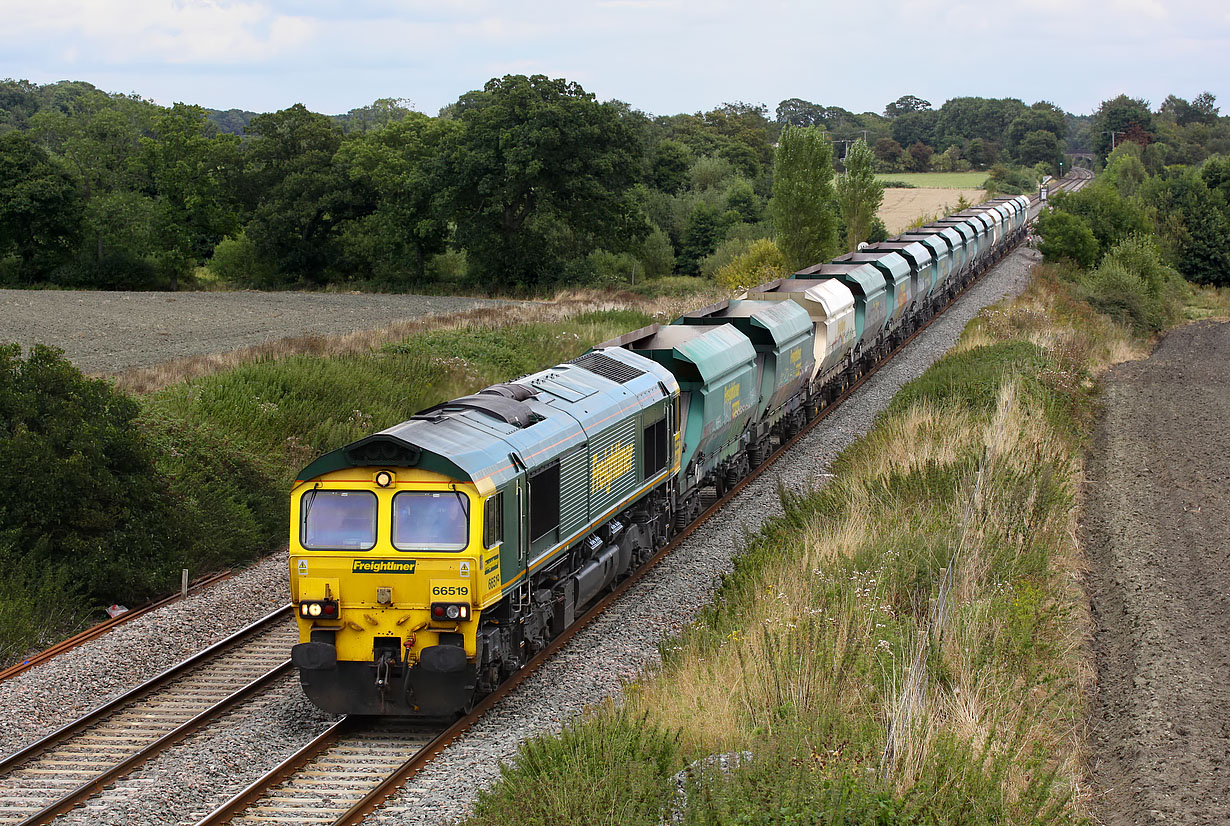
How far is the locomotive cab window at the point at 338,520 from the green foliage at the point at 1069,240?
5181cm

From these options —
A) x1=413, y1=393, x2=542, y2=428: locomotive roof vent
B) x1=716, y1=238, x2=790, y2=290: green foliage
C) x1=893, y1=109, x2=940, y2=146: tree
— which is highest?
x1=893, y1=109, x2=940, y2=146: tree

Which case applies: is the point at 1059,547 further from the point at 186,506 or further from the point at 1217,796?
Result: the point at 186,506

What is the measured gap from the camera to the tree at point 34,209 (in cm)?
5816

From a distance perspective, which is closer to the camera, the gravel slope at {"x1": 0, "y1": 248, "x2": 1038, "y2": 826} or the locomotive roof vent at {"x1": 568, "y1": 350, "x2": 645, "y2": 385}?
the gravel slope at {"x1": 0, "y1": 248, "x2": 1038, "y2": 826}

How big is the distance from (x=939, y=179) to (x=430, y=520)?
139 metres

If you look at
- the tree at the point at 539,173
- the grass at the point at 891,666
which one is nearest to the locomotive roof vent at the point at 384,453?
the grass at the point at 891,666

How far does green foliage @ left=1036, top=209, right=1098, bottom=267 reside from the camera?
5562 centimetres

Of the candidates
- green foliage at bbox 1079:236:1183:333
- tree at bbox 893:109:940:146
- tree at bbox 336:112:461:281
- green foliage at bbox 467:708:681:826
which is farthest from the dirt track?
tree at bbox 893:109:940:146

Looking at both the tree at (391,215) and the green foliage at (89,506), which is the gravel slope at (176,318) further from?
the green foliage at (89,506)

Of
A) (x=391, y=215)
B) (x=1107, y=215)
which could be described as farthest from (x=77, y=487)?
(x=1107, y=215)

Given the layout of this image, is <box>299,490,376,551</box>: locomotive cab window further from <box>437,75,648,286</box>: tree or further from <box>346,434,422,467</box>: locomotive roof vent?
<box>437,75,648,286</box>: tree

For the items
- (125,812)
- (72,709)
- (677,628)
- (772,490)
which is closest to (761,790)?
(125,812)

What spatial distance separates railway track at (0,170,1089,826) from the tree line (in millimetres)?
38255

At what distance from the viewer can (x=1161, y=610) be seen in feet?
48.6
